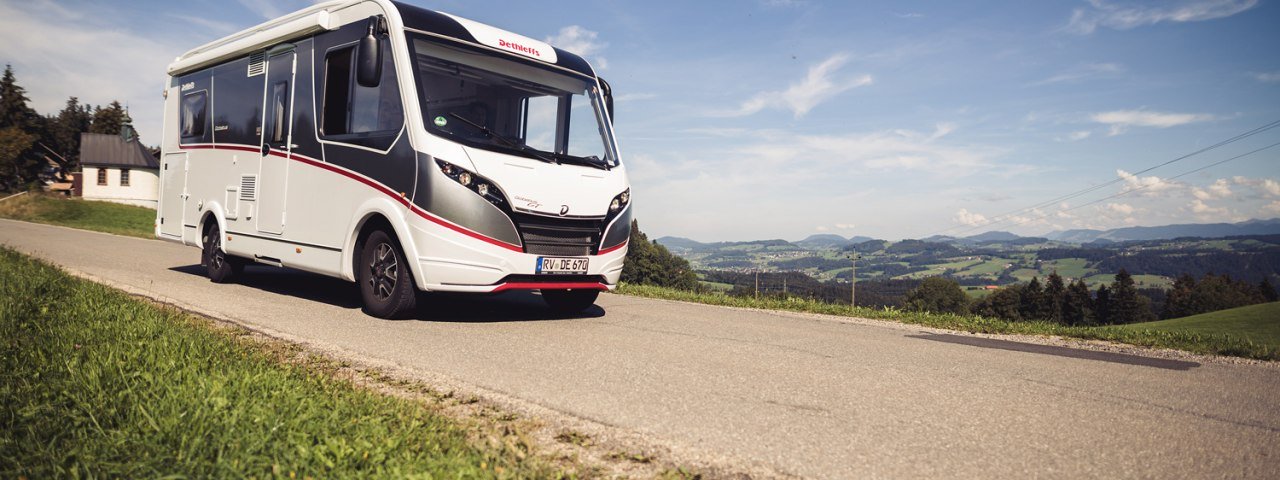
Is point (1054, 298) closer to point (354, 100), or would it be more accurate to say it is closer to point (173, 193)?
point (173, 193)

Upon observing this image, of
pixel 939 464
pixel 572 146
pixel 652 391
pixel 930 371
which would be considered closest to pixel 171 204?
pixel 572 146

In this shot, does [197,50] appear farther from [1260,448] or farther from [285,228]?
[1260,448]

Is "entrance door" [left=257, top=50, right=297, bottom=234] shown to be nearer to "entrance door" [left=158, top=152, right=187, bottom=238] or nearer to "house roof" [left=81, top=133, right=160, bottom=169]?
"entrance door" [left=158, top=152, right=187, bottom=238]

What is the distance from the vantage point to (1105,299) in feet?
297

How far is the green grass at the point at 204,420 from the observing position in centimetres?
282

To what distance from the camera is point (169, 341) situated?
5.01 m

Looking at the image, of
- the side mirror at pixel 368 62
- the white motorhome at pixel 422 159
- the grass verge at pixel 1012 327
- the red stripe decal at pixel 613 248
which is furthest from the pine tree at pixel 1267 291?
the side mirror at pixel 368 62

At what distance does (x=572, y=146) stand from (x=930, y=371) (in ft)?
13.6

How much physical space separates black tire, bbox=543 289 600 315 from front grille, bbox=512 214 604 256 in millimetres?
1065

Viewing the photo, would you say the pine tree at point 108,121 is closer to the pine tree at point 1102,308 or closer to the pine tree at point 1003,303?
the pine tree at point 1003,303

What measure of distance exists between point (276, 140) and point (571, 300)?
149 inches

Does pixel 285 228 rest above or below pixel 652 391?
above

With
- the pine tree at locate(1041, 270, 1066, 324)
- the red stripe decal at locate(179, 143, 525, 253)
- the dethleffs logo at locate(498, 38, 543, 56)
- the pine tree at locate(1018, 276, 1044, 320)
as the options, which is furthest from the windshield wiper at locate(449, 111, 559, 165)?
the pine tree at locate(1018, 276, 1044, 320)

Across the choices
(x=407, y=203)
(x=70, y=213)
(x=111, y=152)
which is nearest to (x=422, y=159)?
(x=407, y=203)
